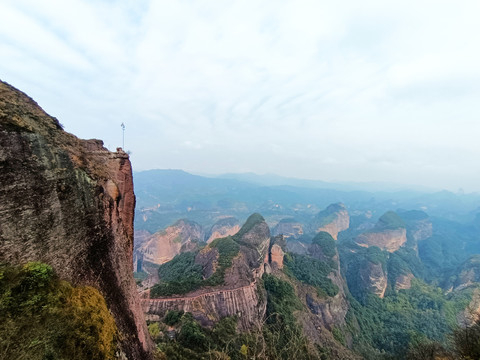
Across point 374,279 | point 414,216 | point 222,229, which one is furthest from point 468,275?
point 222,229

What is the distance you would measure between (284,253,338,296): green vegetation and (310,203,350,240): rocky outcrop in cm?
9973

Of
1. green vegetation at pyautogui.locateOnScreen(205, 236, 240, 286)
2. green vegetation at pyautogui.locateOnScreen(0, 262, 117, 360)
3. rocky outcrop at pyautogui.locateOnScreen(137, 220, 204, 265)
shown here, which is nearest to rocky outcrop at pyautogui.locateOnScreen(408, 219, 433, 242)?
rocky outcrop at pyautogui.locateOnScreen(137, 220, 204, 265)

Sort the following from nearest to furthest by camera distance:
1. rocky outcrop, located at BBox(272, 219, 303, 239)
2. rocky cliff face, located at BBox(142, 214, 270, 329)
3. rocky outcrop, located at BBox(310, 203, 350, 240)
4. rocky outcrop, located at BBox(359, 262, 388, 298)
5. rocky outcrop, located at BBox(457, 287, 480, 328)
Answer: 1. rocky outcrop, located at BBox(457, 287, 480, 328)
2. rocky cliff face, located at BBox(142, 214, 270, 329)
3. rocky outcrop, located at BBox(359, 262, 388, 298)
4. rocky outcrop, located at BBox(310, 203, 350, 240)
5. rocky outcrop, located at BBox(272, 219, 303, 239)

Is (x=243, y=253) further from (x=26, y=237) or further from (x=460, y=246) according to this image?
(x=460, y=246)

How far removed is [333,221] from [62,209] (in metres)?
181

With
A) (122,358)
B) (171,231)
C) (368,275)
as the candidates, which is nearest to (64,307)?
(122,358)

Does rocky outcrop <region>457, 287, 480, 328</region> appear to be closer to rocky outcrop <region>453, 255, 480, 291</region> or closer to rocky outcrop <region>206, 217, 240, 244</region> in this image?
rocky outcrop <region>453, 255, 480, 291</region>

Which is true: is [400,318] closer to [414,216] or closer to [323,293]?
[323,293]

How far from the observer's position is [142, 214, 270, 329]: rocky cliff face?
29984mm

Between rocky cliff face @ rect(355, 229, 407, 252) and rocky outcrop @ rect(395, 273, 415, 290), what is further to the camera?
rocky cliff face @ rect(355, 229, 407, 252)

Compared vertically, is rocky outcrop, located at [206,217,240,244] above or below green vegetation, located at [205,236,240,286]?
below

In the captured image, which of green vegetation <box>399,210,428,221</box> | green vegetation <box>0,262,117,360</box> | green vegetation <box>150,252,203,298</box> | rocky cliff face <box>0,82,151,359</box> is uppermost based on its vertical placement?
rocky cliff face <box>0,82,151,359</box>

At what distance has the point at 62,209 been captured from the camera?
8992 mm

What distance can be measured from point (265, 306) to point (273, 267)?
15.9 metres
